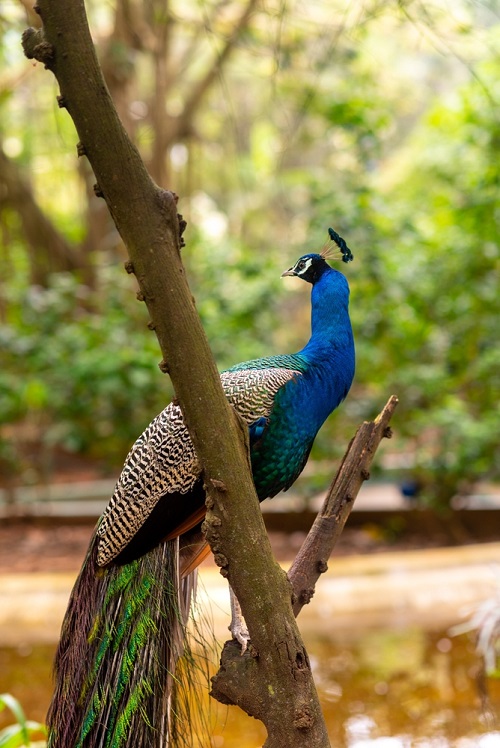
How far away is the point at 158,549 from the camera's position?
6.63 feet

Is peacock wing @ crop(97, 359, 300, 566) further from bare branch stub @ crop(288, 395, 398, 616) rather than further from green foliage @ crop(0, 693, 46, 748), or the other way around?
green foliage @ crop(0, 693, 46, 748)

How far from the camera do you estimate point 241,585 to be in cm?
165

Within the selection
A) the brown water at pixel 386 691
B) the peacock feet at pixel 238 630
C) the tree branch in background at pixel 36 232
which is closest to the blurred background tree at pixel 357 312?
the tree branch in background at pixel 36 232

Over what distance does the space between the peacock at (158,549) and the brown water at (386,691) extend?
57 centimetres

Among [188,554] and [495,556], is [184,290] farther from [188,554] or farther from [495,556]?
[495,556]

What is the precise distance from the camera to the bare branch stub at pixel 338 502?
6.59ft

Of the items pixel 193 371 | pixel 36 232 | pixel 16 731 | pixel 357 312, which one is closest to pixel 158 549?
pixel 193 371

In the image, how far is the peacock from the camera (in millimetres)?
1936

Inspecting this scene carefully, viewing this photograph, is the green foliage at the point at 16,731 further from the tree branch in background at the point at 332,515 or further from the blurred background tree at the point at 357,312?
the blurred background tree at the point at 357,312

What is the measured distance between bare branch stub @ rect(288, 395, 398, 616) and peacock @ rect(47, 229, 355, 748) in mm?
111

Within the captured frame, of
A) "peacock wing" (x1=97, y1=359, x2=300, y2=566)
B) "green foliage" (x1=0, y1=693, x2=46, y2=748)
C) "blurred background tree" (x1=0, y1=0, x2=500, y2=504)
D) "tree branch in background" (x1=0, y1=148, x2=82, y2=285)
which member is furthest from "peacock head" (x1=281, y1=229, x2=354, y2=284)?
"tree branch in background" (x1=0, y1=148, x2=82, y2=285)

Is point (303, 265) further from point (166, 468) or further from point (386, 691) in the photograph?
point (386, 691)

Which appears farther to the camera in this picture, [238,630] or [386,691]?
[386,691]

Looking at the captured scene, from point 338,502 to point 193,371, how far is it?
0.70 metres
